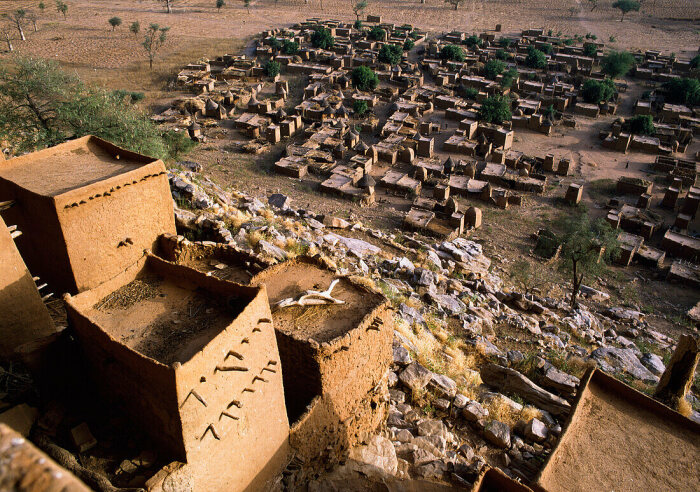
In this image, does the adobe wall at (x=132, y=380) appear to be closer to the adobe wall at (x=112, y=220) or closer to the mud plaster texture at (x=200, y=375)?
the mud plaster texture at (x=200, y=375)

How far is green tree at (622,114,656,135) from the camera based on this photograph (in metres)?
31.4

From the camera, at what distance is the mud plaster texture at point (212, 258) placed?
7809mm

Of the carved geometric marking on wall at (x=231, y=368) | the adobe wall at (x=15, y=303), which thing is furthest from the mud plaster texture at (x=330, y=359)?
the adobe wall at (x=15, y=303)

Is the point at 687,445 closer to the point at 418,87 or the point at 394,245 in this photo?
the point at 394,245

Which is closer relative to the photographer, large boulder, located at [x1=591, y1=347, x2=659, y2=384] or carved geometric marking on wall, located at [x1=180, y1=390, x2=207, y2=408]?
carved geometric marking on wall, located at [x1=180, y1=390, x2=207, y2=408]

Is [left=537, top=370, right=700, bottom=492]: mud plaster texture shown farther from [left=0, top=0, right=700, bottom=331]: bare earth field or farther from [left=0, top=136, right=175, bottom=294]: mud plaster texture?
[left=0, top=0, right=700, bottom=331]: bare earth field

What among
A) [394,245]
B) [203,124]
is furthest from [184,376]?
[203,124]

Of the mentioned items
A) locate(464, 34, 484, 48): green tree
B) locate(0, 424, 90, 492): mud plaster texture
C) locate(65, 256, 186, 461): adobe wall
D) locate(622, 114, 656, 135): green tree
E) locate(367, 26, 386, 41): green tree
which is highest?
locate(0, 424, 90, 492): mud plaster texture

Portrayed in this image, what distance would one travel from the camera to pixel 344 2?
244 feet

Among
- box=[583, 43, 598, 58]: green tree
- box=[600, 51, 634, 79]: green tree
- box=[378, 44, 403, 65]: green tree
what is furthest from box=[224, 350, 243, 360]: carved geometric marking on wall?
box=[583, 43, 598, 58]: green tree

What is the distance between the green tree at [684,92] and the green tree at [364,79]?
862 inches

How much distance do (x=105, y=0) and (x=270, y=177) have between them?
6362 centimetres

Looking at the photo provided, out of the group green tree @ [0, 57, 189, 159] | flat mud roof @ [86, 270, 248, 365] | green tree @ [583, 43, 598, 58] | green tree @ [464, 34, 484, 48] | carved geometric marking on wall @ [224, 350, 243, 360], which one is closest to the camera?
carved geometric marking on wall @ [224, 350, 243, 360]

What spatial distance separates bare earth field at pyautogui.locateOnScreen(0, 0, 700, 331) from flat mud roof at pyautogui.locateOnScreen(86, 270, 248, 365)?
15.4 metres
